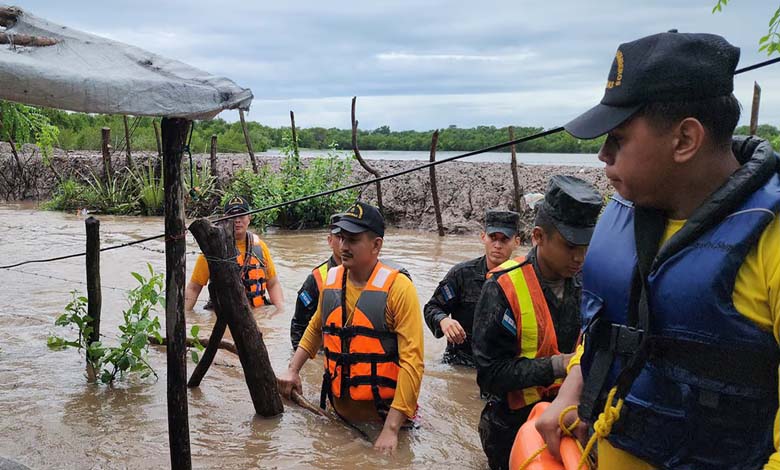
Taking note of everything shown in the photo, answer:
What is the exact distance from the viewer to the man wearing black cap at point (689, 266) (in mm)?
1617

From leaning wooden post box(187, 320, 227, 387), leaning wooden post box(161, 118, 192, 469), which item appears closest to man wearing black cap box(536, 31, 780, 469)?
leaning wooden post box(161, 118, 192, 469)

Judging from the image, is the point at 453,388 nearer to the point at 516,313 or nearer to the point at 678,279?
the point at 516,313

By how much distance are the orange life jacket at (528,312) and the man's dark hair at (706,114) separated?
1717mm

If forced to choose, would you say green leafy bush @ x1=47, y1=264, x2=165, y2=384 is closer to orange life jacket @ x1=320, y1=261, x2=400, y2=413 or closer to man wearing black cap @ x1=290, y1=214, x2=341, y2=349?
man wearing black cap @ x1=290, y1=214, x2=341, y2=349

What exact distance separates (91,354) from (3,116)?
Result: 5.12m

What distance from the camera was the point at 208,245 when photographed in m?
4.57

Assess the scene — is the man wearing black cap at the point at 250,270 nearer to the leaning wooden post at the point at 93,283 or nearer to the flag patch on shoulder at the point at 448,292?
the leaning wooden post at the point at 93,283

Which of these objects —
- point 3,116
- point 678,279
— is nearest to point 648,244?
point 678,279

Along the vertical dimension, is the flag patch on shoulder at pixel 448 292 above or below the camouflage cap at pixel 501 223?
below

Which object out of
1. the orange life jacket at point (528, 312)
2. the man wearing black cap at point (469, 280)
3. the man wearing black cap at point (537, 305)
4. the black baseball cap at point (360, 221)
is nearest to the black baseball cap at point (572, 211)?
the man wearing black cap at point (537, 305)

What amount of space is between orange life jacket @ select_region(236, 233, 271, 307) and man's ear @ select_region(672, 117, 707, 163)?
22.2 ft

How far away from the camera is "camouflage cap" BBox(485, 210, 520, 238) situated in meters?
5.76

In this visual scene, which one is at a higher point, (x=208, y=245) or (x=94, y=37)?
(x=94, y=37)

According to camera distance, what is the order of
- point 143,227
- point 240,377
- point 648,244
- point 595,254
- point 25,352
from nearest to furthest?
point 648,244 < point 595,254 < point 240,377 < point 25,352 < point 143,227
